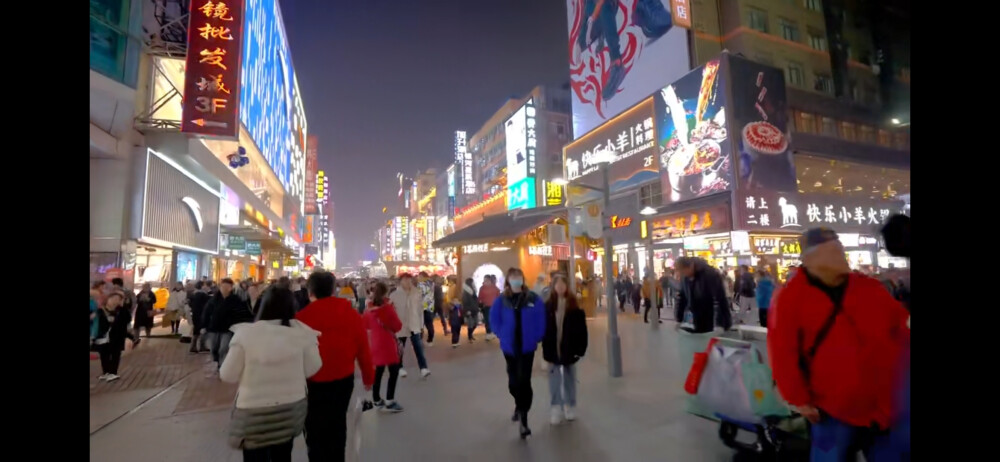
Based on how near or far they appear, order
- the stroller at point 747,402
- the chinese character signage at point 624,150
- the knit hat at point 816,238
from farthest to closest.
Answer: the chinese character signage at point 624,150 < the stroller at point 747,402 < the knit hat at point 816,238

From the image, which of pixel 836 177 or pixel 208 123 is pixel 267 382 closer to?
pixel 208 123

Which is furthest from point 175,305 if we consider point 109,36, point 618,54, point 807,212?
point 618,54

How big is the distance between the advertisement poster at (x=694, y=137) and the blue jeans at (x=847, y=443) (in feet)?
72.1

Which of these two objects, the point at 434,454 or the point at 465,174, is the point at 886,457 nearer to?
the point at 434,454

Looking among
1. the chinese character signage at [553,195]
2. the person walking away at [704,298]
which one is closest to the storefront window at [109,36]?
the person walking away at [704,298]

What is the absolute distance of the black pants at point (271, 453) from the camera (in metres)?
3.05

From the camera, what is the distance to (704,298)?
5.62 metres

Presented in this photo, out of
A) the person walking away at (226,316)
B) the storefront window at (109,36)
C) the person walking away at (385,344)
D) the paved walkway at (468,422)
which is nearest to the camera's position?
the paved walkway at (468,422)

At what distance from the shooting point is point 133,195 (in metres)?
15.8

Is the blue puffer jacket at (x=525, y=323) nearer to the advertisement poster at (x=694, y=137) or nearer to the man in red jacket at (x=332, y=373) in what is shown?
the man in red jacket at (x=332, y=373)

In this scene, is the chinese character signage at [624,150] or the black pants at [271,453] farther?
the chinese character signage at [624,150]

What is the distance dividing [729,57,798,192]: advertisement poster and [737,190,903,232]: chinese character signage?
0.70 meters
